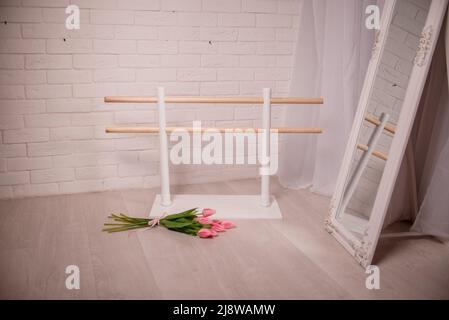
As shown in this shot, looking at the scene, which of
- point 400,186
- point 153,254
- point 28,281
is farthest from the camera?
point 400,186

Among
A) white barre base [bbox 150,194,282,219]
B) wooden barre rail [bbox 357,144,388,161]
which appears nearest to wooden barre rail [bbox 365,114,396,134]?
wooden barre rail [bbox 357,144,388,161]

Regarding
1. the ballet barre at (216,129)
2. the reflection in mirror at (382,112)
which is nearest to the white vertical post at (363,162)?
the reflection in mirror at (382,112)

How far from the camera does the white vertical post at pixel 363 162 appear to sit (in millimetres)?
1891

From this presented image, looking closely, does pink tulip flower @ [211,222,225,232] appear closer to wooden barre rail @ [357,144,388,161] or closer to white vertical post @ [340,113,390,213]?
white vertical post @ [340,113,390,213]

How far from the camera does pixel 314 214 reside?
2.36m

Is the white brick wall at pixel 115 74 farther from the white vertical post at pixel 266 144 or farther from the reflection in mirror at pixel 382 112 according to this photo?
the reflection in mirror at pixel 382 112

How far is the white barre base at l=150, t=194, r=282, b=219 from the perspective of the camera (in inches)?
91.4

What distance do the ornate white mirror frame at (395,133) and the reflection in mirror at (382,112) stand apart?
2cm

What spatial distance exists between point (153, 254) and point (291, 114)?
1.33 m

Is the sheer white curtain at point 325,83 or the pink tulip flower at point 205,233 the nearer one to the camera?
the pink tulip flower at point 205,233

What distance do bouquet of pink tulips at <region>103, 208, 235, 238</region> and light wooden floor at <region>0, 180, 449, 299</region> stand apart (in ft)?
0.13

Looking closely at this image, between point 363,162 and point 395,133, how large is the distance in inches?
10.9
